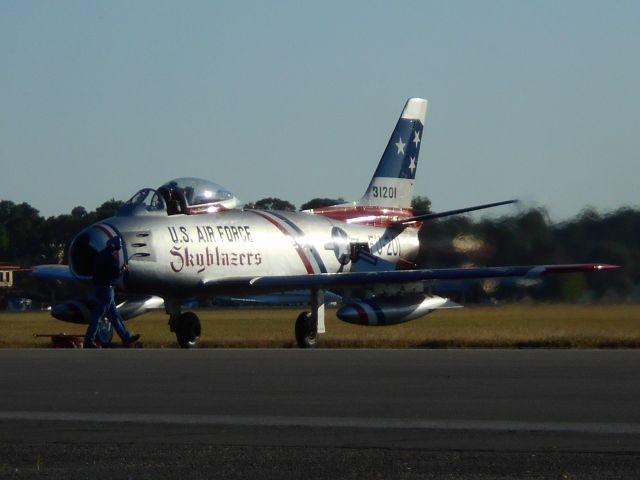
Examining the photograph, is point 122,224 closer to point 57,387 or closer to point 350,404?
point 57,387

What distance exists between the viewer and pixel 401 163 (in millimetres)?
27172

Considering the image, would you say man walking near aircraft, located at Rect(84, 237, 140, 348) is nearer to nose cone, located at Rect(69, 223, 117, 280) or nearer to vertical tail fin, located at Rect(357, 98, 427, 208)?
nose cone, located at Rect(69, 223, 117, 280)

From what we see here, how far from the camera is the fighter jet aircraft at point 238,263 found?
66.3 feet

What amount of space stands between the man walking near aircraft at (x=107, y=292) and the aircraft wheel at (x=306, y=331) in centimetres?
297

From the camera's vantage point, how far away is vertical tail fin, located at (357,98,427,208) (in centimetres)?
2652

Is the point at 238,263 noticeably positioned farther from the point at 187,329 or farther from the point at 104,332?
the point at 104,332

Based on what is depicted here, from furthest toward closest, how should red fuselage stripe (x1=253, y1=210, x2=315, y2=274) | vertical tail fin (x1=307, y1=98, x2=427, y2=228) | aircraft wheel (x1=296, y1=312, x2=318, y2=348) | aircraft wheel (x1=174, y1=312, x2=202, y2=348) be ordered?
vertical tail fin (x1=307, y1=98, x2=427, y2=228), red fuselage stripe (x1=253, y1=210, x2=315, y2=274), aircraft wheel (x1=296, y1=312, x2=318, y2=348), aircraft wheel (x1=174, y1=312, x2=202, y2=348)

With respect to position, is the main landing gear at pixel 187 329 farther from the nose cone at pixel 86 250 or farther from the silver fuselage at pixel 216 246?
the nose cone at pixel 86 250

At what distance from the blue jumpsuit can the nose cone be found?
20cm

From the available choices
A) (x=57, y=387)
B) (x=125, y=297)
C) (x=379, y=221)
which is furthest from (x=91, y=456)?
(x=379, y=221)

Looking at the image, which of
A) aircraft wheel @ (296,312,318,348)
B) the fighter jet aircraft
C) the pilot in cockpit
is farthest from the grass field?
the pilot in cockpit

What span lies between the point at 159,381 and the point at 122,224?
901 centimetres

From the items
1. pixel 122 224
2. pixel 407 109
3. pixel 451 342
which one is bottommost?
pixel 451 342

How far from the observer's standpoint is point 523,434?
7941 mm
